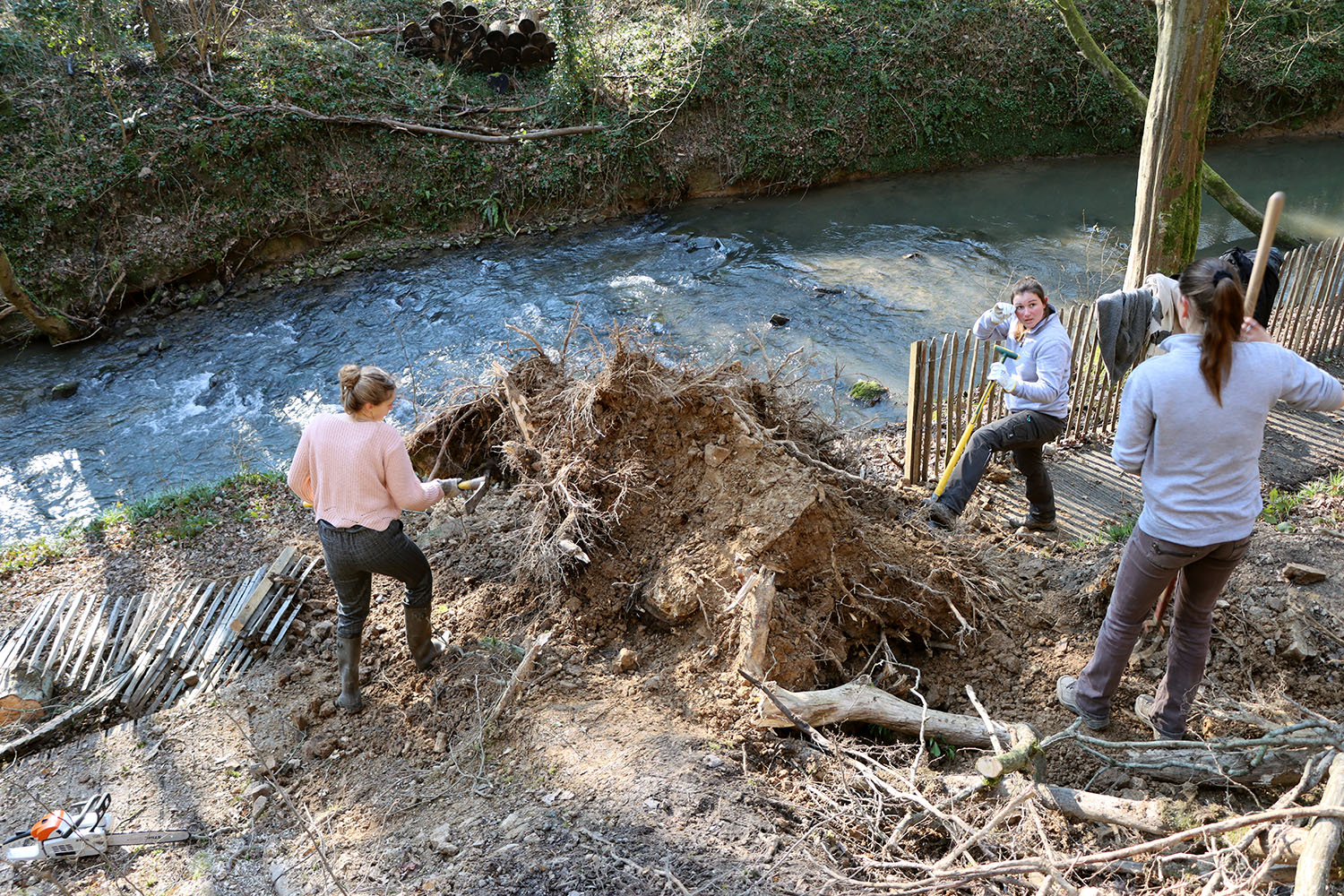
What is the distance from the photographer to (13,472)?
26.4ft

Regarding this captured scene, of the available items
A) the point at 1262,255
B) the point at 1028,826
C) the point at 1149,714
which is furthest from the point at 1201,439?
the point at 1028,826

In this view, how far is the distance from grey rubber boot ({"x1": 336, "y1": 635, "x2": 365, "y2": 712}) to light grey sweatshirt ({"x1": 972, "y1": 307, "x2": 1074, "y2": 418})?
407cm

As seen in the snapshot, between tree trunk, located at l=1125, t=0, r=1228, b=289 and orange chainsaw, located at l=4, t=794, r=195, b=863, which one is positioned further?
tree trunk, located at l=1125, t=0, r=1228, b=289

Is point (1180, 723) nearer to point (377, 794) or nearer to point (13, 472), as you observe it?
point (377, 794)

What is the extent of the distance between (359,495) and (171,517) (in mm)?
3831

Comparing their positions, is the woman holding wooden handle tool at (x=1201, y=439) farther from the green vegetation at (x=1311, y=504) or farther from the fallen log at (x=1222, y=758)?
the green vegetation at (x=1311, y=504)

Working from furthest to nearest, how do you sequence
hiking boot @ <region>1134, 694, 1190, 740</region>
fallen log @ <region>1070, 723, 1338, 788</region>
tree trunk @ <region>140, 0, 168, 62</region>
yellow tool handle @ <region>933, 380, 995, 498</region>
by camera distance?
tree trunk @ <region>140, 0, 168, 62</region> < yellow tool handle @ <region>933, 380, 995, 498</region> < hiking boot @ <region>1134, 694, 1190, 740</region> < fallen log @ <region>1070, 723, 1338, 788</region>

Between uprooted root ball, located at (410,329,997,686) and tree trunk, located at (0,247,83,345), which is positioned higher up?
uprooted root ball, located at (410,329,997,686)

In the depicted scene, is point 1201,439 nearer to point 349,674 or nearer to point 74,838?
point 349,674

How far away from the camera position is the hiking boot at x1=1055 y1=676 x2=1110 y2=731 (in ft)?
11.6

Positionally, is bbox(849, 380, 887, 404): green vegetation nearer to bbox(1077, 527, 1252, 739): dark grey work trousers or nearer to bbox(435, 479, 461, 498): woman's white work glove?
bbox(1077, 527, 1252, 739): dark grey work trousers

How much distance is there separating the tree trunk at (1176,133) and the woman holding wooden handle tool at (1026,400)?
272 cm

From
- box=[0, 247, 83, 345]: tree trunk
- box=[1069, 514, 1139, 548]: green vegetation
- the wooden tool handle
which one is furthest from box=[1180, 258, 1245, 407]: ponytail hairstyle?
box=[0, 247, 83, 345]: tree trunk

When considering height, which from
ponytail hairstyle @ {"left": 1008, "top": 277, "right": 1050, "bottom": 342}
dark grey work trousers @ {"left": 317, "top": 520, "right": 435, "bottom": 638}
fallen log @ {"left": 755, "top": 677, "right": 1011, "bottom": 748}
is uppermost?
ponytail hairstyle @ {"left": 1008, "top": 277, "right": 1050, "bottom": 342}
